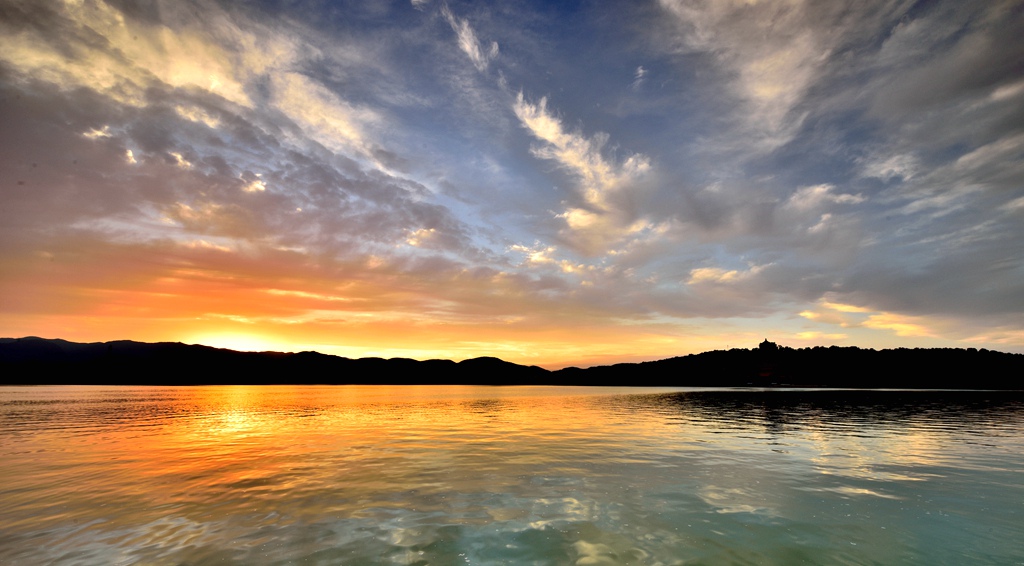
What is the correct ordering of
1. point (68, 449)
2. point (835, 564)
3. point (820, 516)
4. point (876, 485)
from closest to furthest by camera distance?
1. point (835, 564)
2. point (820, 516)
3. point (876, 485)
4. point (68, 449)

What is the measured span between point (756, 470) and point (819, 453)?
9.46 metres

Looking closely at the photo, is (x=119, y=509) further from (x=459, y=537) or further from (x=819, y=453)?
(x=819, y=453)

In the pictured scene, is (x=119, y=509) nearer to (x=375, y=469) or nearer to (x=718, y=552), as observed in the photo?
(x=375, y=469)

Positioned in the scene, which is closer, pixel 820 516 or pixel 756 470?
pixel 820 516

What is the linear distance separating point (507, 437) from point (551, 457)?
10730mm

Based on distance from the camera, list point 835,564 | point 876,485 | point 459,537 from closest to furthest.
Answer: point 835,564 → point 459,537 → point 876,485

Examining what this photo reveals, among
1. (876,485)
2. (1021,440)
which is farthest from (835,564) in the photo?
(1021,440)

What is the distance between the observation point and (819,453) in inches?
1104

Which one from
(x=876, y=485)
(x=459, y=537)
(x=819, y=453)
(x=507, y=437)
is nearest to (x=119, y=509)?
(x=459, y=537)

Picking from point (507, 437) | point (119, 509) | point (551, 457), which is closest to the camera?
point (119, 509)

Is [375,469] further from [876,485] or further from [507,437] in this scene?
[876,485]

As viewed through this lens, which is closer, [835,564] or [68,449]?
[835,564]

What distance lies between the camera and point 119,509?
Result: 1584 centimetres

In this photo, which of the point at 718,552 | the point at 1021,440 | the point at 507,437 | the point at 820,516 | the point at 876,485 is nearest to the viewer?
the point at 718,552
